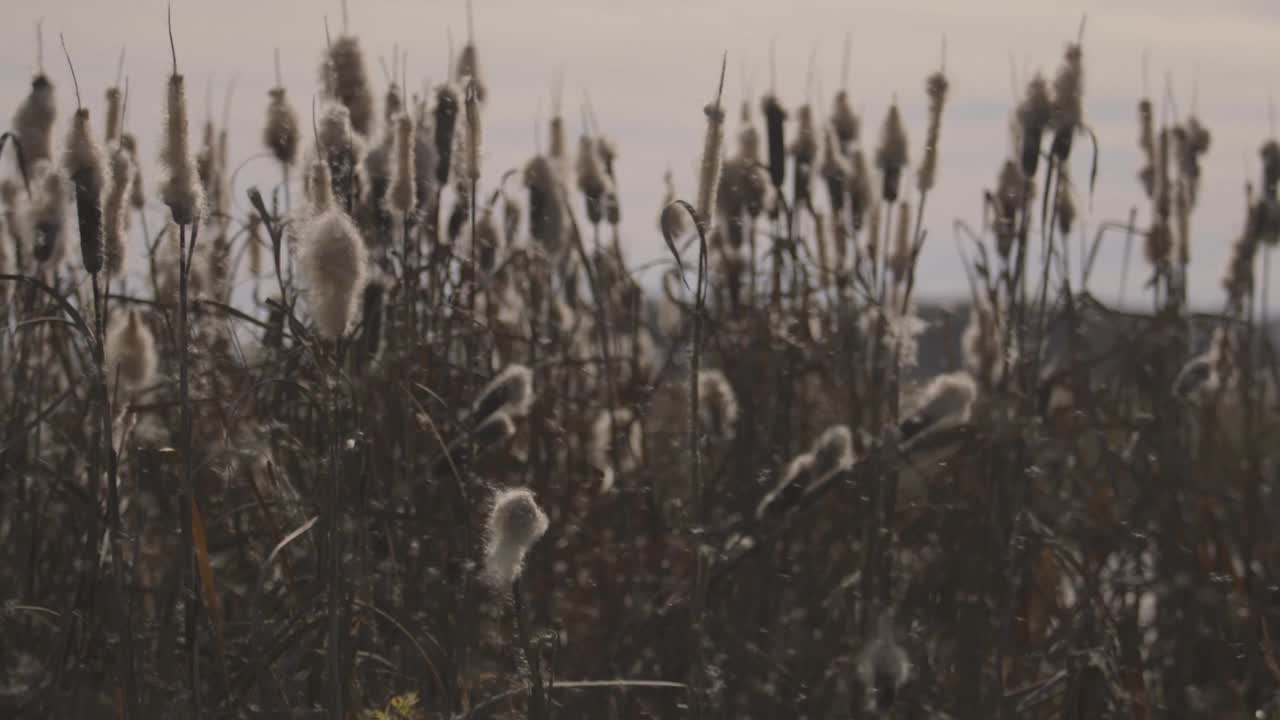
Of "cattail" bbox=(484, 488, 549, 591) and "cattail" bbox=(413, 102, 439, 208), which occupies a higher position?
"cattail" bbox=(413, 102, 439, 208)

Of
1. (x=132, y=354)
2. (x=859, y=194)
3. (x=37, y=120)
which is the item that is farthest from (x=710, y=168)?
(x=859, y=194)

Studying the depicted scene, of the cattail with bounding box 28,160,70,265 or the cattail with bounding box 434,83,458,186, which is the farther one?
the cattail with bounding box 434,83,458,186

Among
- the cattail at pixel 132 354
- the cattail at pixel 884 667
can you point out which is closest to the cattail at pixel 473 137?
the cattail at pixel 132 354

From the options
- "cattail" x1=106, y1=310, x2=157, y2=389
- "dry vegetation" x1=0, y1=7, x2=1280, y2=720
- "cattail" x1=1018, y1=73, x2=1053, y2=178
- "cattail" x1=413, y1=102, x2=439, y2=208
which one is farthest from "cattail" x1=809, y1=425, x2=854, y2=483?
"cattail" x1=106, y1=310, x2=157, y2=389

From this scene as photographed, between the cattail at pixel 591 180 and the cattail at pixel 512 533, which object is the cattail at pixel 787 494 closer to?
the cattail at pixel 512 533

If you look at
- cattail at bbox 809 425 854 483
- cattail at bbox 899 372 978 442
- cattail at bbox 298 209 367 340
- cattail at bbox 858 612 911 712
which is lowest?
cattail at bbox 858 612 911 712

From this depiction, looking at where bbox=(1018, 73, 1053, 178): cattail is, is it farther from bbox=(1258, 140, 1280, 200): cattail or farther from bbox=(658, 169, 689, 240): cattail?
bbox=(1258, 140, 1280, 200): cattail

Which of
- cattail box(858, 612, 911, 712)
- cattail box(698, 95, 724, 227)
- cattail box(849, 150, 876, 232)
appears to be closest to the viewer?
cattail box(698, 95, 724, 227)

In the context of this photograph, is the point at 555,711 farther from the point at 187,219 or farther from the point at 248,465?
the point at 187,219

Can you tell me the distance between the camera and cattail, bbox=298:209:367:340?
1.36 meters

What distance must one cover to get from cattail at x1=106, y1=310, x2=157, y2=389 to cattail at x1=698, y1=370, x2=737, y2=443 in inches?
35.6

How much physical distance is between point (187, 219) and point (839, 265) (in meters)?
1.68

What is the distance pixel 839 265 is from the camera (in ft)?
9.30

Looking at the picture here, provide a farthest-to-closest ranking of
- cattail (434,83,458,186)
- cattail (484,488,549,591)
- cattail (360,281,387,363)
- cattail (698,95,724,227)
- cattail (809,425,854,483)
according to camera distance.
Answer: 1. cattail (434,83,458,186)
2. cattail (809,425,854,483)
3. cattail (360,281,387,363)
4. cattail (698,95,724,227)
5. cattail (484,488,549,591)
